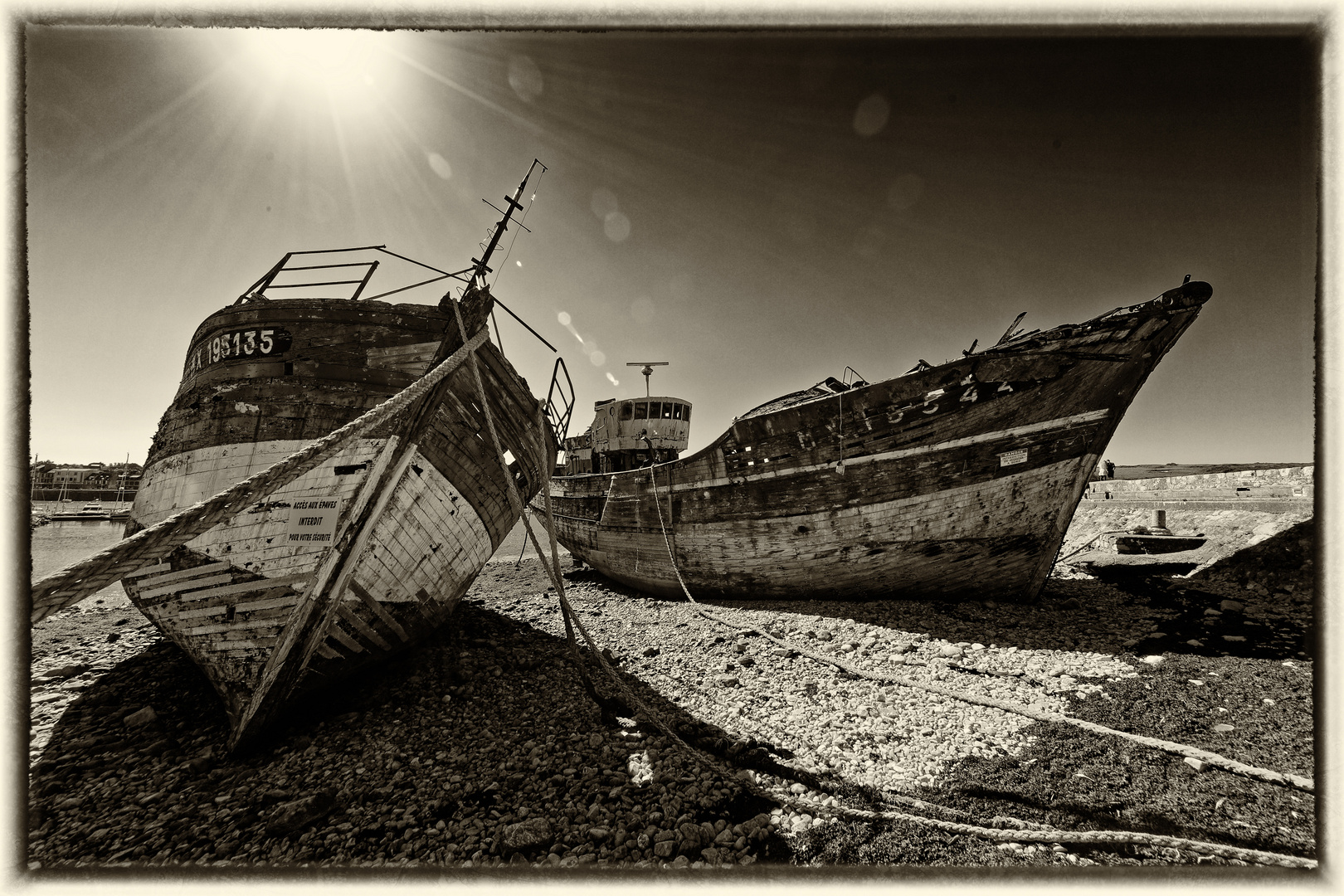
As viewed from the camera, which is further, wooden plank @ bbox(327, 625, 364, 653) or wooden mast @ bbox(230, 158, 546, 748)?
wooden plank @ bbox(327, 625, 364, 653)

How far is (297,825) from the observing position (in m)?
3.17

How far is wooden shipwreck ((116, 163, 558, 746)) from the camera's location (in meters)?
4.28

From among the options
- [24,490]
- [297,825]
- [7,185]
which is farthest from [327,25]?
[297,825]

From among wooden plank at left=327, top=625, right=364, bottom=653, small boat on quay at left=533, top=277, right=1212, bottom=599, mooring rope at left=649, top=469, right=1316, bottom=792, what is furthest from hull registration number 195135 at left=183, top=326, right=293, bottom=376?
small boat on quay at left=533, top=277, right=1212, bottom=599

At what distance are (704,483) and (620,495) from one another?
125 inches

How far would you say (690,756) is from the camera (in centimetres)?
400

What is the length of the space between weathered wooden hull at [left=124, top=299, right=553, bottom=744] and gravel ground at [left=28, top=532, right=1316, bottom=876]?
2.68ft

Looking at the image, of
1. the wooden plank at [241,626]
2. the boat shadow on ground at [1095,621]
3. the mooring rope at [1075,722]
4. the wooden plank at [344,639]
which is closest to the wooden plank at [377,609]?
the wooden plank at [344,639]

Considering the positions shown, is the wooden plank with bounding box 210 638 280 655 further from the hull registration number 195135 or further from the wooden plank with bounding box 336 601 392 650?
the hull registration number 195135

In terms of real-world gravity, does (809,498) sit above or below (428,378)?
below

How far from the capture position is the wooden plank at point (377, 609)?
4.56 m

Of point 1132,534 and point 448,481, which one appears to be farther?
point 1132,534

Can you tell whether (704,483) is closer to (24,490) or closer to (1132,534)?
(24,490)

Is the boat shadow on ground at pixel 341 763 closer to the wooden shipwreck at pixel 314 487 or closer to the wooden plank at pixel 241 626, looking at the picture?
the wooden shipwreck at pixel 314 487
